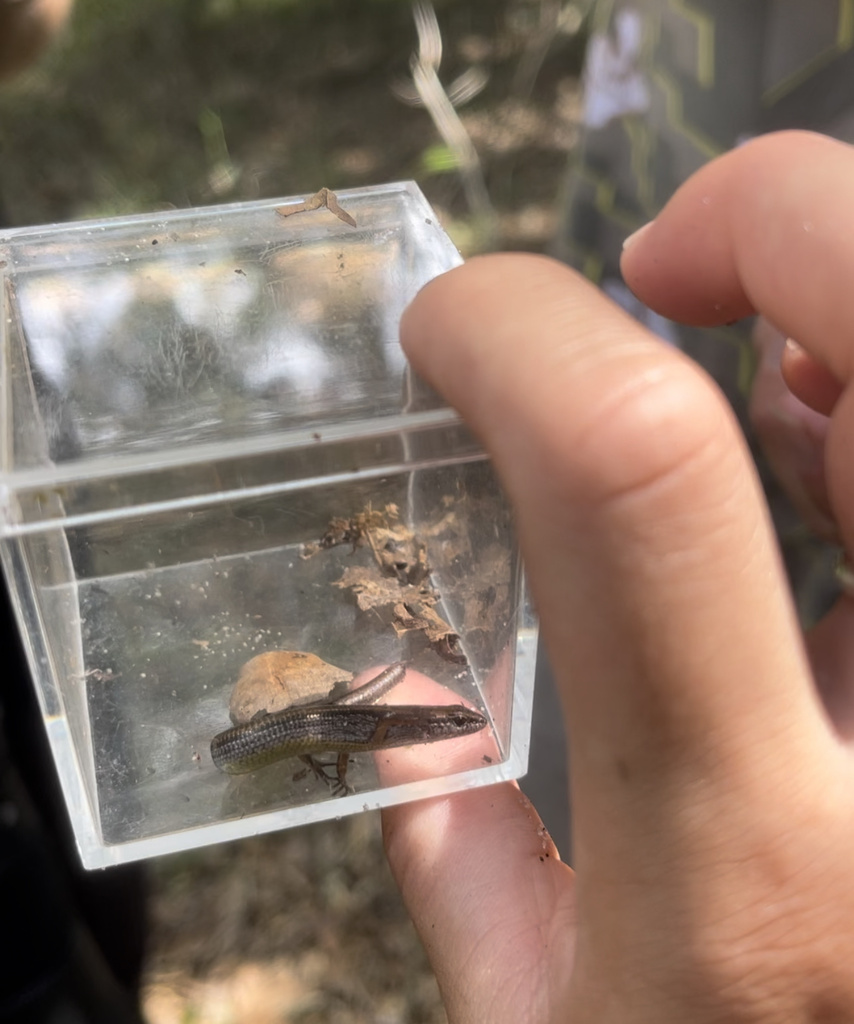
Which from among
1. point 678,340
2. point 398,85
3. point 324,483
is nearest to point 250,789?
point 324,483

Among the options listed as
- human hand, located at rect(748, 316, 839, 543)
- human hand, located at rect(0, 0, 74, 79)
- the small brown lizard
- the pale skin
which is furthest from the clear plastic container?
human hand, located at rect(0, 0, 74, 79)

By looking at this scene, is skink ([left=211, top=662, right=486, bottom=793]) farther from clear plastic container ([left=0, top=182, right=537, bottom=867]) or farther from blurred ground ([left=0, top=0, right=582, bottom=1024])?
blurred ground ([left=0, top=0, right=582, bottom=1024])

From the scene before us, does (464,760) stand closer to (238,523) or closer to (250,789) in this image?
(250,789)

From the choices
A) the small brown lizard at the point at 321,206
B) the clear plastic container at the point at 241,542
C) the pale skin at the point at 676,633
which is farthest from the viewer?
the small brown lizard at the point at 321,206

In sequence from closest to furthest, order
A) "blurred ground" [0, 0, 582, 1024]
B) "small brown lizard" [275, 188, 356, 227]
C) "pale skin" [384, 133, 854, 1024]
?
"pale skin" [384, 133, 854, 1024] < "small brown lizard" [275, 188, 356, 227] < "blurred ground" [0, 0, 582, 1024]

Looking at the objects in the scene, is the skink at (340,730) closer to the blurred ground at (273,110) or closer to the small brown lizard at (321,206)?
the small brown lizard at (321,206)

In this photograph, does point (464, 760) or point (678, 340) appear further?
point (678, 340)

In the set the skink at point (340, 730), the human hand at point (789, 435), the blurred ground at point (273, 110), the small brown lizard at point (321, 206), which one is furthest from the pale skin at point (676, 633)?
the blurred ground at point (273, 110)
